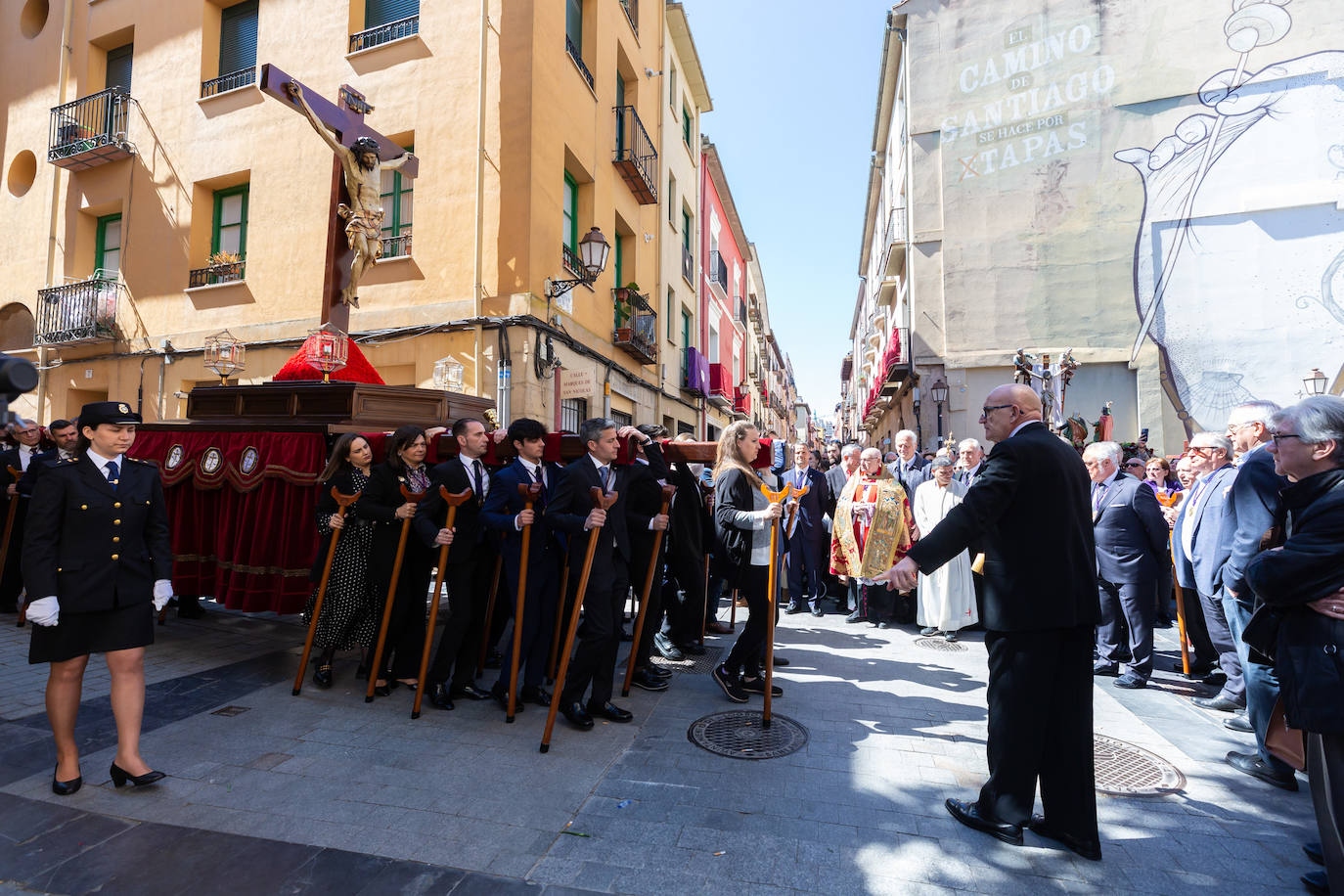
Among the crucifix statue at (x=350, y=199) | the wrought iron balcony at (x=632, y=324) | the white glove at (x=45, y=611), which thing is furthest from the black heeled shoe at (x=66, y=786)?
the wrought iron balcony at (x=632, y=324)

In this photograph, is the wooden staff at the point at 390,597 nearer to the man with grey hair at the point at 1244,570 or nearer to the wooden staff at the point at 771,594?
the wooden staff at the point at 771,594

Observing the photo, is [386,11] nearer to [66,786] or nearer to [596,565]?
[596,565]

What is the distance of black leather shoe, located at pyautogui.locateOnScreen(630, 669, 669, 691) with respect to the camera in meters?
5.01

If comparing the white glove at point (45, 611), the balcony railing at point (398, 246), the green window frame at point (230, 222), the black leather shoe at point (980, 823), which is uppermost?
the green window frame at point (230, 222)

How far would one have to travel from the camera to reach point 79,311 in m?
13.4

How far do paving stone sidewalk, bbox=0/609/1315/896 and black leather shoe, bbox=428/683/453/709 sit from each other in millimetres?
115

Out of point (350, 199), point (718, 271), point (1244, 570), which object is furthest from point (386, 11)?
point (718, 271)

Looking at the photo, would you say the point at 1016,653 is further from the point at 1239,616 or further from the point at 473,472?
the point at 473,472

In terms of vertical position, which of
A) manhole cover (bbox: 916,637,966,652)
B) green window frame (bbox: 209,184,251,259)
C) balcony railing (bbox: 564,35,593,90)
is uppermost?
balcony railing (bbox: 564,35,593,90)

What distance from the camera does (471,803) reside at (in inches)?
128

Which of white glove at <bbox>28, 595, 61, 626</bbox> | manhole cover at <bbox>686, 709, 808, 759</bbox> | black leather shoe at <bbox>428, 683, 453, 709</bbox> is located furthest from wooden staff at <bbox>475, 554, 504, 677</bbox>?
white glove at <bbox>28, 595, 61, 626</bbox>

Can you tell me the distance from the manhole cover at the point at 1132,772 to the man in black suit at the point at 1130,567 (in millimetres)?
1514

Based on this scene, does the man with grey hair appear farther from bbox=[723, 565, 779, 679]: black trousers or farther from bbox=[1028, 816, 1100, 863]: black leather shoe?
bbox=[723, 565, 779, 679]: black trousers

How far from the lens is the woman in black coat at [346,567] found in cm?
505
